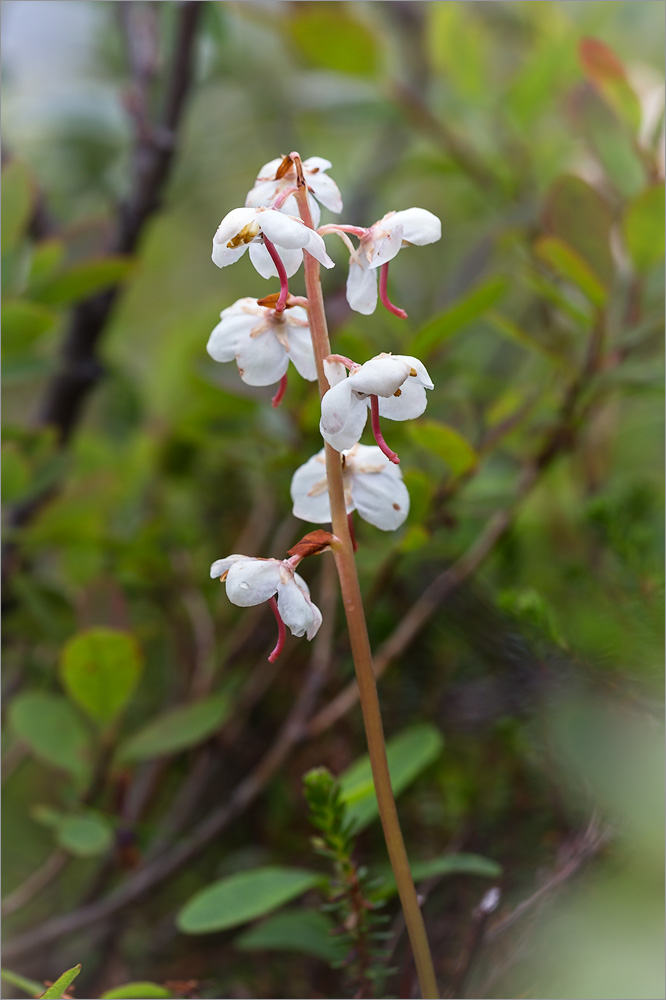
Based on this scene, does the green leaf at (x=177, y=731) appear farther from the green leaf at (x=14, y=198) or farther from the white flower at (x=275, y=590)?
the green leaf at (x=14, y=198)

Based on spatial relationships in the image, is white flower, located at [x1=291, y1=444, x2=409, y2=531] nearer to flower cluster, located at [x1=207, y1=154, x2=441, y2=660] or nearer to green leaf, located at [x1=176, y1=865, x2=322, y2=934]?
flower cluster, located at [x1=207, y1=154, x2=441, y2=660]

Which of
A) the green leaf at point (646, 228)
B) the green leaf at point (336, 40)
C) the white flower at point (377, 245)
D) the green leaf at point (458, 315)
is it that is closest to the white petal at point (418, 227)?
the white flower at point (377, 245)

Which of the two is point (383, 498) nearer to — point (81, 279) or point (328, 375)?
point (328, 375)

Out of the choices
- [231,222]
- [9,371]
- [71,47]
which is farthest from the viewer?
[71,47]

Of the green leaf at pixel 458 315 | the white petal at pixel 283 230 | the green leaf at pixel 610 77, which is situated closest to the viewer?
the white petal at pixel 283 230

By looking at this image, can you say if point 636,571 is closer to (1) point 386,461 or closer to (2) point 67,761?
(1) point 386,461

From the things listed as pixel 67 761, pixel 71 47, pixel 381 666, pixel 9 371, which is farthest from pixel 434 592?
pixel 71 47
